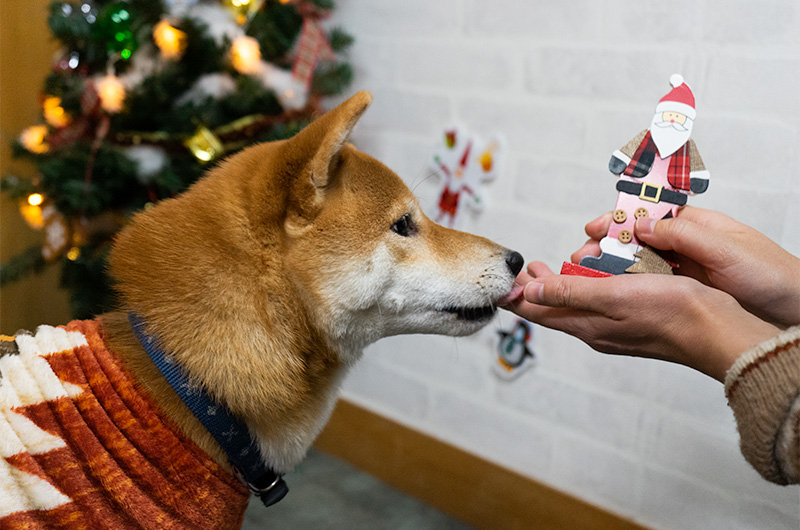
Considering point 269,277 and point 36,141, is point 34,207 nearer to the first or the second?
point 36,141

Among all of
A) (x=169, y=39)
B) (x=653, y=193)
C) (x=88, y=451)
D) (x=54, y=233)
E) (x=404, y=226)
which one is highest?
(x=169, y=39)

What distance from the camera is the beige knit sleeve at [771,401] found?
0.73 metres

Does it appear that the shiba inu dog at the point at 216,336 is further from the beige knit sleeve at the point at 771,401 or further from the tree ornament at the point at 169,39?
the tree ornament at the point at 169,39

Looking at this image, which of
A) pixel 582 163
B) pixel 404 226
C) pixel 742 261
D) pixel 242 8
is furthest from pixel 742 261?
pixel 242 8

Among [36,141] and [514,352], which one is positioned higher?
[36,141]

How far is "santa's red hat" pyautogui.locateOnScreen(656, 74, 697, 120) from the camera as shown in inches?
38.0

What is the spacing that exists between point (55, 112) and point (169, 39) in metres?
0.43

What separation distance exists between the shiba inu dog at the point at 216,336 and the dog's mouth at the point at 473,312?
6 centimetres

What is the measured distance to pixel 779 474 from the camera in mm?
792

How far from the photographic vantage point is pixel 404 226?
3.49 ft

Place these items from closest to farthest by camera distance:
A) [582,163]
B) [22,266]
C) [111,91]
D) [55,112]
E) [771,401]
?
[771,401] → [582,163] → [111,91] → [55,112] → [22,266]

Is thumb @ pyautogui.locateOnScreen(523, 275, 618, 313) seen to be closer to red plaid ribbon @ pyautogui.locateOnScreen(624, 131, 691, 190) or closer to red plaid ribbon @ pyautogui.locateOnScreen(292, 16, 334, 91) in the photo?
red plaid ribbon @ pyautogui.locateOnScreen(624, 131, 691, 190)

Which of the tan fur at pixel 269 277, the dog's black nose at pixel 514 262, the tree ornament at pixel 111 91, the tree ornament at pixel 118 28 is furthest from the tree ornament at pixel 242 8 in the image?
the dog's black nose at pixel 514 262

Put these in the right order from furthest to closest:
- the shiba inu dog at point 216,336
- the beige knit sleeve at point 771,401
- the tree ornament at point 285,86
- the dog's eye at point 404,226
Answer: the tree ornament at point 285,86 → the dog's eye at point 404,226 → the shiba inu dog at point 216,336 → the beige knit sleeve at point 771,401
